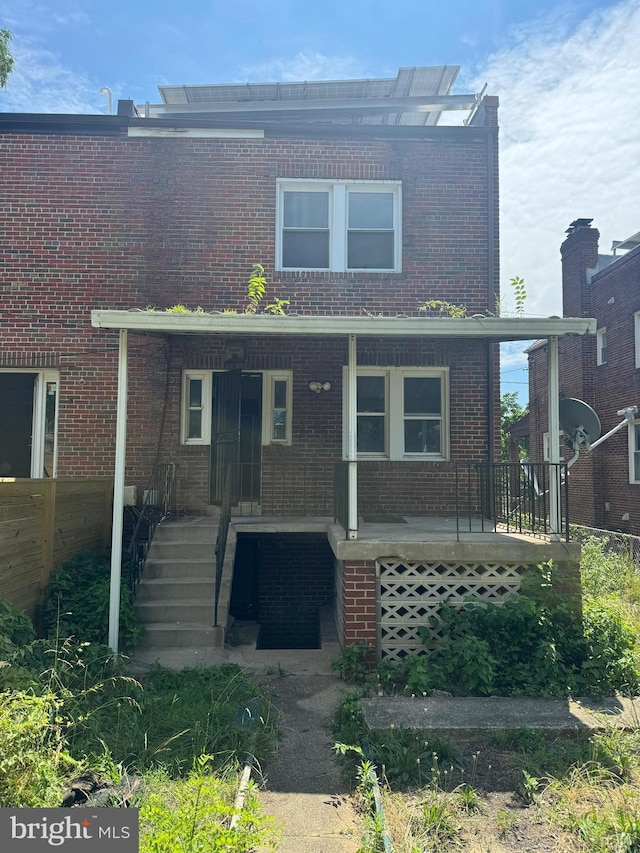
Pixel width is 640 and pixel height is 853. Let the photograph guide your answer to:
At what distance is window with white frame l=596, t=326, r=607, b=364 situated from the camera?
17.8 meters

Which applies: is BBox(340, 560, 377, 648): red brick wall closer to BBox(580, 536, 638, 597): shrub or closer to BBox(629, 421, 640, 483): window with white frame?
BBox(580, 536, 638, 597): shrub

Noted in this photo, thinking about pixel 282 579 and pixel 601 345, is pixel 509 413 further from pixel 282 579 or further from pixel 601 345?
pixel 282 579

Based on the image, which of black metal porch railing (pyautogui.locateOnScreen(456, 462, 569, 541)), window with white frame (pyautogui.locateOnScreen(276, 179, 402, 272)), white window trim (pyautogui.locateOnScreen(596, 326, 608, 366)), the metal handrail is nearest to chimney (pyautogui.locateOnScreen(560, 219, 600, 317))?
white window trim (pyautogui.locateOnScreen(596, 326, 608, 366))

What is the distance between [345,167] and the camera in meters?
9.20

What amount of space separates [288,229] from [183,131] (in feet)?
7.29

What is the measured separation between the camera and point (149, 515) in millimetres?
7875

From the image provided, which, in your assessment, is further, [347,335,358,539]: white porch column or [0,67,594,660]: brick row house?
[0,67,594,660]: brick row house

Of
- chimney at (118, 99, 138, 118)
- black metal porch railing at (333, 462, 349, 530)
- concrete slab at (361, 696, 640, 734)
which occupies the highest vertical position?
chimney at (118, 99, 138, 118)

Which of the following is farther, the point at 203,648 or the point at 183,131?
the point at 183,131

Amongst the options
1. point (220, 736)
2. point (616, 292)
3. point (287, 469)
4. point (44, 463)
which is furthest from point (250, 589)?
point (616, 292)

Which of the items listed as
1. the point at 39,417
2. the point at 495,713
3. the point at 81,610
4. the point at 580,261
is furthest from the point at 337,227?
the point at 580,261

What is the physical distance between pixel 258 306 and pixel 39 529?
15.0 ft

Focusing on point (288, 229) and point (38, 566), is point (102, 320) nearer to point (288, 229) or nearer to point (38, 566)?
point (38, 566)

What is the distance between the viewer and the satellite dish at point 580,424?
7.60 metres
